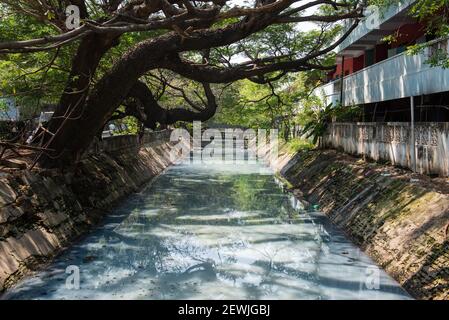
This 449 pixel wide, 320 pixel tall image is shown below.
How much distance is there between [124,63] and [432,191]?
801 cm

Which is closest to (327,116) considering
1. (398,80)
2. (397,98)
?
(397,98)

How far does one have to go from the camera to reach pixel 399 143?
44.5 ft

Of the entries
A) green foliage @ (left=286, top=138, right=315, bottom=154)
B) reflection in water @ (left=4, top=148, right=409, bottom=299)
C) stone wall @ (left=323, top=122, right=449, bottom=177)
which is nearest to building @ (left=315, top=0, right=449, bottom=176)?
stone wall @ (left=323, top=122, right=449, bottom=177)

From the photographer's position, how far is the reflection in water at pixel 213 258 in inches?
326

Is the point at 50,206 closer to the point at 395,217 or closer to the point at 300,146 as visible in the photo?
the point at 395,217

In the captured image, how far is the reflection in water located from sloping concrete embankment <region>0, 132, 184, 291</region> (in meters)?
0.36

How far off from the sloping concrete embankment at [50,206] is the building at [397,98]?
853 cm

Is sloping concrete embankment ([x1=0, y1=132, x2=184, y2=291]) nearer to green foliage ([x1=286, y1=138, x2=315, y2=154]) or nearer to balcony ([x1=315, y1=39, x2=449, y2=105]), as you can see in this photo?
balcony ([x1=315, y1=39, x2=449, y2=105])

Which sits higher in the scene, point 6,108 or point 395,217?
point 6,108

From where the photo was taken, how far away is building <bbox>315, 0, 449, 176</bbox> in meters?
12.0

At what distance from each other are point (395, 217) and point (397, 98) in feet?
30.0

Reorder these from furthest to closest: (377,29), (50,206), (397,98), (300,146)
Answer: (300,146)
(377,29)
(397,98)
(50,206)

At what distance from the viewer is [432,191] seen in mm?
9719

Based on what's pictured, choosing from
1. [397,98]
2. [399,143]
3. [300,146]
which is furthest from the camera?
[300,146]
